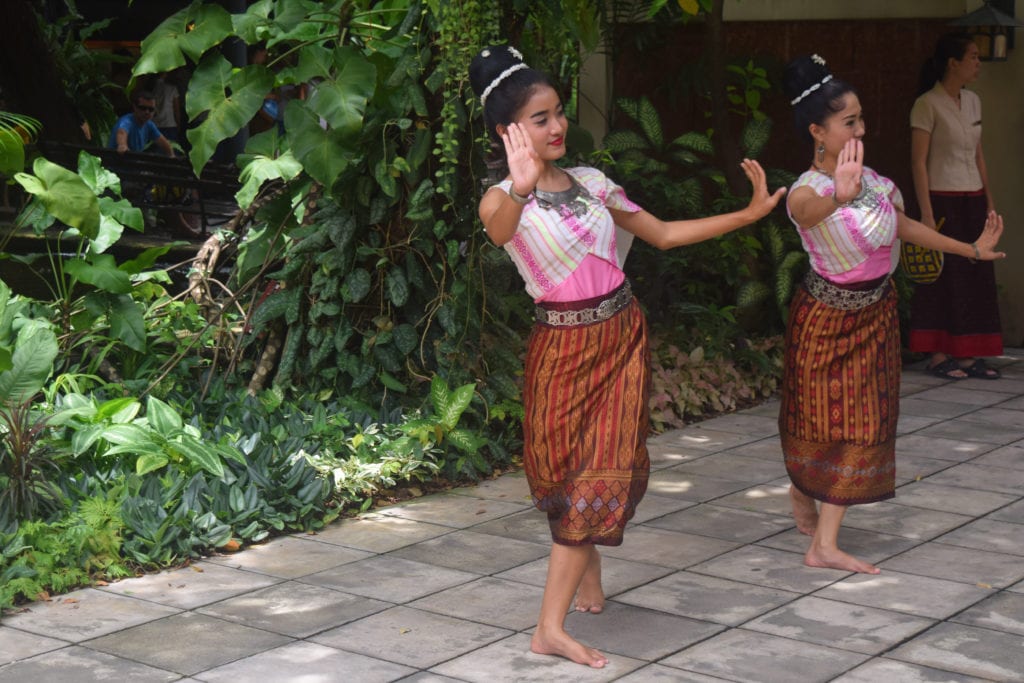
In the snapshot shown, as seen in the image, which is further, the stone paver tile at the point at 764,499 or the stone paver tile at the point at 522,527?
the stone paver tile at the point at 764,499

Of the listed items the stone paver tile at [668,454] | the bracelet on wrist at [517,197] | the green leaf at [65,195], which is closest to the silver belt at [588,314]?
the bracelet on wrist at [517,197]

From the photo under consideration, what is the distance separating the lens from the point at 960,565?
17.6ft

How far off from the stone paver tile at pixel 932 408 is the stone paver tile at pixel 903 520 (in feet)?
6.22

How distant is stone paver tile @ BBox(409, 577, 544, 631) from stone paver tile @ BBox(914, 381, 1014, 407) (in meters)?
4.07

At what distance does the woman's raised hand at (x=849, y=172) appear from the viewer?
15.9 ft

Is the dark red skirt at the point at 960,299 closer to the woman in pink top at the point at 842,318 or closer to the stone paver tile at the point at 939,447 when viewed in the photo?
the stone paver tile at the point at 939,447

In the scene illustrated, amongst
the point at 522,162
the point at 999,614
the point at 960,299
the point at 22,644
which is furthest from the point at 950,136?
the point at 22,644

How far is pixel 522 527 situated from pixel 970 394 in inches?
146

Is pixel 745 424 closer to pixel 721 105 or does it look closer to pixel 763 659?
pixel 721 105

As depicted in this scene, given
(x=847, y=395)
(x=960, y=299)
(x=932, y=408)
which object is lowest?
(x=932, y=408)

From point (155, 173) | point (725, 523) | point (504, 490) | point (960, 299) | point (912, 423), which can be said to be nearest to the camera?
point (725, 523)

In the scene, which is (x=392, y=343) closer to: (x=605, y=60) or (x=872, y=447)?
(x=872, y=447)

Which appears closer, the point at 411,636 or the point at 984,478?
the point at 411,636

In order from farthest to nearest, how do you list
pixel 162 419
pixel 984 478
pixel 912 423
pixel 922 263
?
1. pixel 912 423
2. pixel 922 263
3. pixel 984 478
4. pixel 162 419
